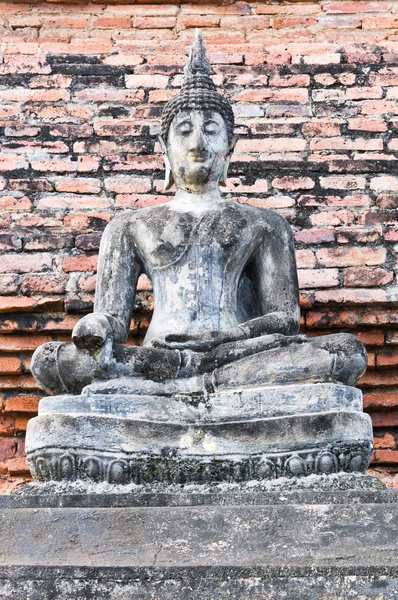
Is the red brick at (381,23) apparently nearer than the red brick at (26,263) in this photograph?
No

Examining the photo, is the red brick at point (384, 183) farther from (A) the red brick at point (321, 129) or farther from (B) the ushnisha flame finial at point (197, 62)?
(B) the ushnisha flame finial at point (197, 62)

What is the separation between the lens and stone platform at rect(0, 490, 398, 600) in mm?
3115

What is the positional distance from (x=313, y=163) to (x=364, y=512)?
3165mm

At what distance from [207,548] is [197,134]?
2.10 m

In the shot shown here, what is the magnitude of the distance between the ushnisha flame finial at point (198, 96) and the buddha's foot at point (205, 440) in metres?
1.43

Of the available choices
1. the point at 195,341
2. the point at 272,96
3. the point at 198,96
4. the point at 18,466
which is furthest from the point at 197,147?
the point at 18,466

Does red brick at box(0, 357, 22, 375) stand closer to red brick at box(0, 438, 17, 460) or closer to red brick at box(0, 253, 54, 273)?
red brick at box(0, 438, 17, 460)

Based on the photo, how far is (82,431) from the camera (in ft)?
12.8

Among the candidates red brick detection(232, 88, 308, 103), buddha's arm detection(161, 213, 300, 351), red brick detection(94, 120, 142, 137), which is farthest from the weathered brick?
buddha's arm detection(161, 213, 300, 351)

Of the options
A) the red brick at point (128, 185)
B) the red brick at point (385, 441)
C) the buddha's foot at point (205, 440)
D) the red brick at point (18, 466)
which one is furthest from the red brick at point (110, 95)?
the buddha's foot at point (205, 440)

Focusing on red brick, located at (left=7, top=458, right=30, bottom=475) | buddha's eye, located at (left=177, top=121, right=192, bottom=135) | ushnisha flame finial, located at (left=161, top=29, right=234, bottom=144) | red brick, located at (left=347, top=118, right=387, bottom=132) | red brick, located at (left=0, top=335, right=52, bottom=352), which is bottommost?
red brick, located at (left=7, top=458, right=30, bottom=475)

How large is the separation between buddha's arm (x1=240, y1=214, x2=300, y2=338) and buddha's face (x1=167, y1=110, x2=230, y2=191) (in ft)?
1.11

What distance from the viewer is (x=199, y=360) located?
4.31 metres

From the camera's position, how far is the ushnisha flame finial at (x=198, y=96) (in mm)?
4945
